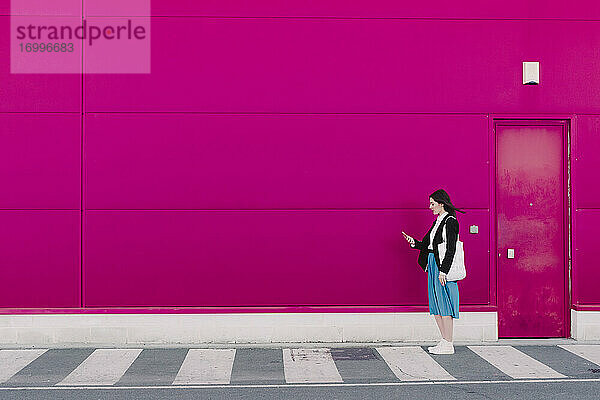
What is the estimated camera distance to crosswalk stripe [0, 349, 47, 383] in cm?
794

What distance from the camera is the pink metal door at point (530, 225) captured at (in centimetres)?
1000

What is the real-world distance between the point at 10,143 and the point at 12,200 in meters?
0.80

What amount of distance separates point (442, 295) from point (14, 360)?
17.9ft

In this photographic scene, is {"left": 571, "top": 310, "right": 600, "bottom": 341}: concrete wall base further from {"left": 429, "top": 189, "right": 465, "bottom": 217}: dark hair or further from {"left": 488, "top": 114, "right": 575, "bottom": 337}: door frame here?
{"left": 429, "top": 189, "right": 465, "bottom": 217}: dark hair

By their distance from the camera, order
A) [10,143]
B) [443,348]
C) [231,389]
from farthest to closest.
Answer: [10,143], [443,348], [231,389]

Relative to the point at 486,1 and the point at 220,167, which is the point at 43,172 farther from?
A: the point at 486,1

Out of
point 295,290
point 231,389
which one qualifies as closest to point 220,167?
point 295,290

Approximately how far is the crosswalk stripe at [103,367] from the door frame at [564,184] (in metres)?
5.15

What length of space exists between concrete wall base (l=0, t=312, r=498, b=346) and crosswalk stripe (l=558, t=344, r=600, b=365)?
1.03 m

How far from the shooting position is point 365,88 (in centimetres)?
990

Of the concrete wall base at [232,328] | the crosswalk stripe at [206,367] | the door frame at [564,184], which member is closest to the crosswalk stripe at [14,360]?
the concrete wall base at [232,328]

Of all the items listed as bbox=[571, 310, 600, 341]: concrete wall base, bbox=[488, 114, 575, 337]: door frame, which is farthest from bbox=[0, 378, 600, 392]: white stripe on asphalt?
bbox=[488, 114, 575, 337]: door frame

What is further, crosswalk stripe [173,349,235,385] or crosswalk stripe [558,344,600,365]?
crosswalk stripe [558,344,600,365]

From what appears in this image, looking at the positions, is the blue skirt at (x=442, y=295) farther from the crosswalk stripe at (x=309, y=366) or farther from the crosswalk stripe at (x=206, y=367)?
the crosswalk stripe at (x=206, y=367)
